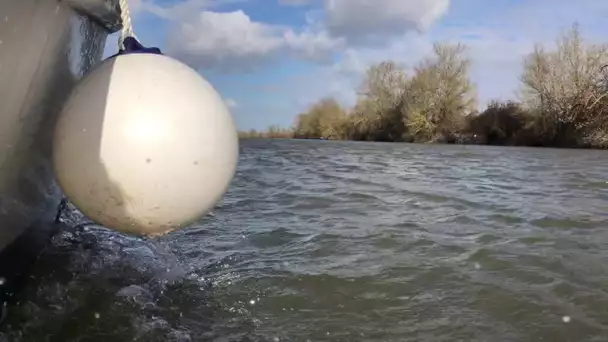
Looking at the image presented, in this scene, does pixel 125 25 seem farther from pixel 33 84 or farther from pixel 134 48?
pixel 33 84

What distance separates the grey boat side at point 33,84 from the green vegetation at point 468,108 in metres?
29.2

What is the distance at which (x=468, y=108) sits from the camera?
134 ft

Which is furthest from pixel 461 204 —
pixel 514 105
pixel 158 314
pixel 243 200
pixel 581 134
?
pixel 514 105

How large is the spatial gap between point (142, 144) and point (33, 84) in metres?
0.77

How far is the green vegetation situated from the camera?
31094mm

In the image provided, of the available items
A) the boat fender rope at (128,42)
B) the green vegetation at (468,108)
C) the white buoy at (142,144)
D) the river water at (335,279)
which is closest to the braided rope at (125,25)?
the boat fender rope at (128,42)

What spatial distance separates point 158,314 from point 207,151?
1.20 meters

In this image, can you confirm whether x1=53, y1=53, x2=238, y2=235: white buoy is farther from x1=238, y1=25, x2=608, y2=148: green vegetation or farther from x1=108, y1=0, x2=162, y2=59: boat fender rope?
x1=238, y1=25, x2=608, y2=148: green vegetation

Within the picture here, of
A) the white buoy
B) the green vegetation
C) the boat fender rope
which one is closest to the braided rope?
the boat fender rope

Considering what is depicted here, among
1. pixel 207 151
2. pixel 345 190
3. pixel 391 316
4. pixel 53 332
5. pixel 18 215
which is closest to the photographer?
pixel 207 151

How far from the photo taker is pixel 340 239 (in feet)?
16.2

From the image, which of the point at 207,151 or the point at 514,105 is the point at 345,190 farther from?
the point at 514,105

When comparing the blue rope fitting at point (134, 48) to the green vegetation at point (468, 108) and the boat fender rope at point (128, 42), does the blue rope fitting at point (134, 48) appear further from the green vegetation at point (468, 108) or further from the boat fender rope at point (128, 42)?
the green vegetation at point (468, 108)

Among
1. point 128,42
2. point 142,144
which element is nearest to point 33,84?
point 128,42
